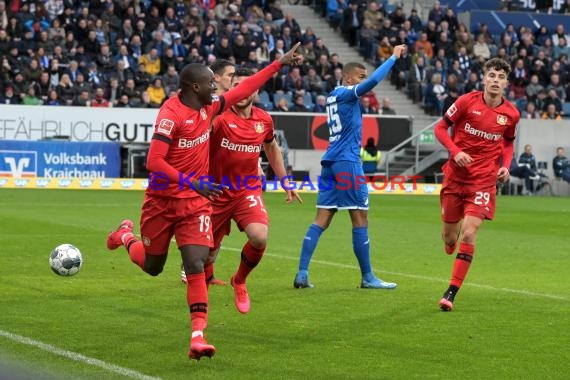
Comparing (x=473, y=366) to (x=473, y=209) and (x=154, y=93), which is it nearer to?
(x=473, y=209)

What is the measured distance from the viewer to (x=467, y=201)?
1093 centimetres

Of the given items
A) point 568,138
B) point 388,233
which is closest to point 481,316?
point 388,233

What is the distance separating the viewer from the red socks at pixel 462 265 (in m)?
10.4

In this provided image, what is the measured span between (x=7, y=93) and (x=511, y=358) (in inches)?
970

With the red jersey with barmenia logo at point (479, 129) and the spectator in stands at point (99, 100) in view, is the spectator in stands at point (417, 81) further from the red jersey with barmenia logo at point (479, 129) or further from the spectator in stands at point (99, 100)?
the red jersey with barmenia logo at point (479, 129)

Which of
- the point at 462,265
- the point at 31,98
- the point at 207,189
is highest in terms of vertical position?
the point at 207,189

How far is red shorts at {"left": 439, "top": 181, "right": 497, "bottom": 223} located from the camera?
10.8 m

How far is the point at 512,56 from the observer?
4088 cm

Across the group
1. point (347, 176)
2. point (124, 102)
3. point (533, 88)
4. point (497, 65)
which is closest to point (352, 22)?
point (533, 88)

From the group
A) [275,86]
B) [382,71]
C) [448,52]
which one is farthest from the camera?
[448,52]

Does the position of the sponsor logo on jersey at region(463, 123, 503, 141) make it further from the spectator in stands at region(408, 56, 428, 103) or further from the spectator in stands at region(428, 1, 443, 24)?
the spectator in stands at region(428, 1, 443, 24)

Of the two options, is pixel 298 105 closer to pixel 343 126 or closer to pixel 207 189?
pixel 343 126

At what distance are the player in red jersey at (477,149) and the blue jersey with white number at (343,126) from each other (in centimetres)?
96

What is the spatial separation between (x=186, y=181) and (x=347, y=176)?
435cm
